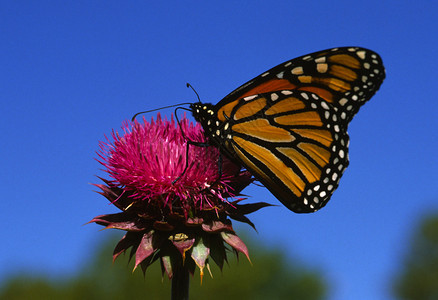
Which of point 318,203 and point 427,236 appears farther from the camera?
point 427,236

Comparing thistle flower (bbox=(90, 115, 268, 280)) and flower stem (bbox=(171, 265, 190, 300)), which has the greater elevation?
thistle flower (bbox=(90, 115, 268, 280))

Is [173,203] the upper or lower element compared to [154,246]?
upper

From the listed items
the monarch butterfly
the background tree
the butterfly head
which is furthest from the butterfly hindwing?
the background tree

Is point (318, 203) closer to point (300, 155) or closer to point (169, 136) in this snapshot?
point (300, 155)

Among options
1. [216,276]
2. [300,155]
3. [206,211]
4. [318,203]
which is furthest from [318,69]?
[216,276]

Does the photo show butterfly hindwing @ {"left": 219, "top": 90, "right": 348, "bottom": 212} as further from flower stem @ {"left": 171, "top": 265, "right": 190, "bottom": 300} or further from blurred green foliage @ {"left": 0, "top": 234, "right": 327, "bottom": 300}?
blurred green foliage @ {"left": 0, "top": 234, "right": 327, "bottom": 300}

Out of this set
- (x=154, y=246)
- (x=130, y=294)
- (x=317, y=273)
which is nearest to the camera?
(x=154, y=246)
